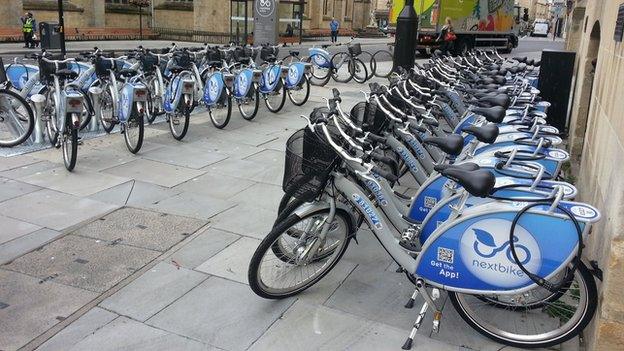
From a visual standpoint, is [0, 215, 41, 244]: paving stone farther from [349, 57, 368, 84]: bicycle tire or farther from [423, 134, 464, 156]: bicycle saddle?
[349, 57, 368, 84]: bicycle tire

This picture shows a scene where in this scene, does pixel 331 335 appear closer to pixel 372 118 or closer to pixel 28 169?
pixel 372 118

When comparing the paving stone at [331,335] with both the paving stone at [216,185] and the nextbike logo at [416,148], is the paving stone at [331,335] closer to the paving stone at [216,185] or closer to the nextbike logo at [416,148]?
the nextbike logo at [416,148]

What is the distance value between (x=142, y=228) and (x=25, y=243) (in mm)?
893

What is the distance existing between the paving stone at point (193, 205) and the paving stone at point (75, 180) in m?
0.80

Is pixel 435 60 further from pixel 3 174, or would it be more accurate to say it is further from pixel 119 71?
pixel 3 174

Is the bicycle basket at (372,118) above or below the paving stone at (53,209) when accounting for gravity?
above

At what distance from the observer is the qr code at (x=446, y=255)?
313cm

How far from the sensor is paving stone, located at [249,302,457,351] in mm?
3205

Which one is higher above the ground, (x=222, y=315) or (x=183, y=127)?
(x=183, y=127)

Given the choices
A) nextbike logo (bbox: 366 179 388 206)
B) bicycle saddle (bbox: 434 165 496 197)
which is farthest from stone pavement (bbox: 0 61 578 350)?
bicycle saddle (bbox: 434 165 496 197)

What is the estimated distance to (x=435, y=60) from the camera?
8.94 m

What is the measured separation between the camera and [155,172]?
6340mm

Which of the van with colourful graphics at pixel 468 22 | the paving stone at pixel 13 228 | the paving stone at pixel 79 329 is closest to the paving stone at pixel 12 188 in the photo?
the paving stone at pixel 13 228

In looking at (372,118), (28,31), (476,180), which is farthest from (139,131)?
(28,31)
